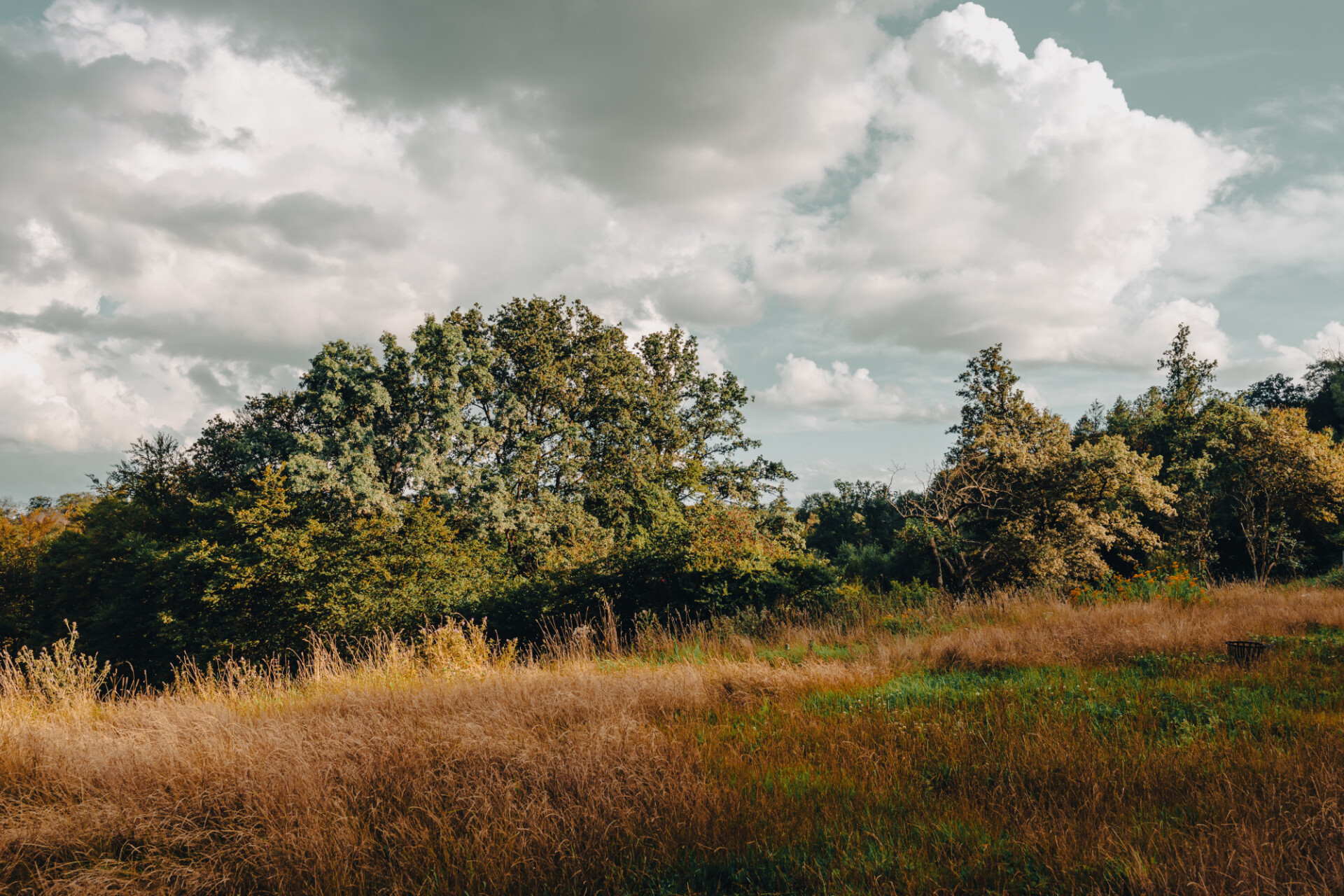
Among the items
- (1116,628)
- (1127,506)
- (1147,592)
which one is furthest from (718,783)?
(1127,506)

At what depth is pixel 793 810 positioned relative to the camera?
3.87 m

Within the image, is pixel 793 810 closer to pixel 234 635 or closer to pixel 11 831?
pixel 11 831

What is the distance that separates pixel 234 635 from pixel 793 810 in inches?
771

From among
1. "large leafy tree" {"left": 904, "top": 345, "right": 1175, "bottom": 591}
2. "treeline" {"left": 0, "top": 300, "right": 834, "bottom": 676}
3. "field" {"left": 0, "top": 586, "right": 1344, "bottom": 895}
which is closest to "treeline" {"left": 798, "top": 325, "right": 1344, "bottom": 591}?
"large leafy tree" {"left": 904, "top": 345, "right": 1175, "bottom": 591}

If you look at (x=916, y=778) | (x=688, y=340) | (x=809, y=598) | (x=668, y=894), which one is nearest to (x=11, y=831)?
(x=668, y=894)

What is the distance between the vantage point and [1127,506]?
16.1 metres

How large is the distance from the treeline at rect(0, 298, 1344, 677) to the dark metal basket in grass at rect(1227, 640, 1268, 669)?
628cm

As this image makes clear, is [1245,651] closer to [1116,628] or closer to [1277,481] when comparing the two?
[1116,628]

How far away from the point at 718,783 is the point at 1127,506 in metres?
16.5

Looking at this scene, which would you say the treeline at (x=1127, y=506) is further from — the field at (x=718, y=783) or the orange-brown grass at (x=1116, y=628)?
the field at (x=718, y=783)

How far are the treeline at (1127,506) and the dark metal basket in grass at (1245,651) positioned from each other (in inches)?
257

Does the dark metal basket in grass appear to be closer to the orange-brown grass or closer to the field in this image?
the field

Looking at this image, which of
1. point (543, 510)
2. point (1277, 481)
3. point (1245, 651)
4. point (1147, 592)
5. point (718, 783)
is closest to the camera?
point (718, 783)

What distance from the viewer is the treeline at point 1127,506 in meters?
15.0
